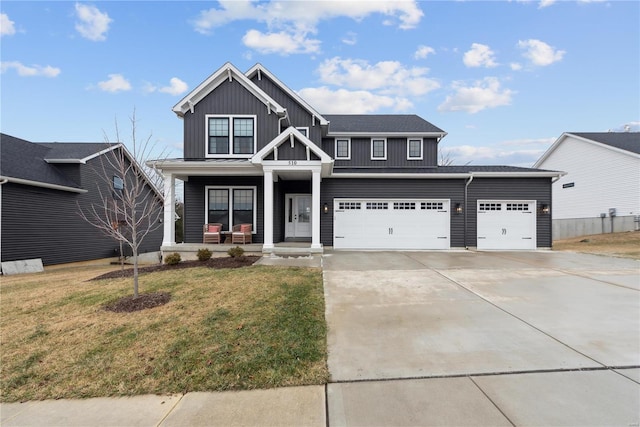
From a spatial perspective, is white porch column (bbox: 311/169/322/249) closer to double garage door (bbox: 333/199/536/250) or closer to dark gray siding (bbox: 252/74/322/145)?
double garage door (bbox: 333/199/536/250)

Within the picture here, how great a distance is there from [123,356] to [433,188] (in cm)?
1250

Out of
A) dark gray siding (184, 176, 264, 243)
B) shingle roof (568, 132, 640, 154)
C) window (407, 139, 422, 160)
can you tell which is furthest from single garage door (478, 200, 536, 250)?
shingle roof (568, 132, 640, 154)

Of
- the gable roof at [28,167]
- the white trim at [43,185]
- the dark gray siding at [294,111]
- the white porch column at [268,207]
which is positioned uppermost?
the dark gray siding at [294,111]

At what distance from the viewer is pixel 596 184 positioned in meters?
20.4

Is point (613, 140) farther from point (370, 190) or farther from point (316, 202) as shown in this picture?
point (316, 202)

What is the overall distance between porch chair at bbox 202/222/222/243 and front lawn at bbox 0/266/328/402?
17.6 feet

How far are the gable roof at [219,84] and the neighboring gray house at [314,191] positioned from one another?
0.04 metres

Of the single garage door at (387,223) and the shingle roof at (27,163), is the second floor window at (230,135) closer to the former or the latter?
the single garage door at (387,223)

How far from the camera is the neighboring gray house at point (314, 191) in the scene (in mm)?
11930

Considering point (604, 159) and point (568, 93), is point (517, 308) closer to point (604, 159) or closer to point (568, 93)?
point (568, 93)

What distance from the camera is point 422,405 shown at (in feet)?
8.27

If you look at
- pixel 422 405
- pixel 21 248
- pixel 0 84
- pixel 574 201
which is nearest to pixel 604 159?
pixel 574 201

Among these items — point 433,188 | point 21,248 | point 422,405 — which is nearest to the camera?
point 422,405

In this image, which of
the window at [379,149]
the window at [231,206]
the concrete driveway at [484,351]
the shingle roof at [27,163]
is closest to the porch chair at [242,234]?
the window at [231,206]
